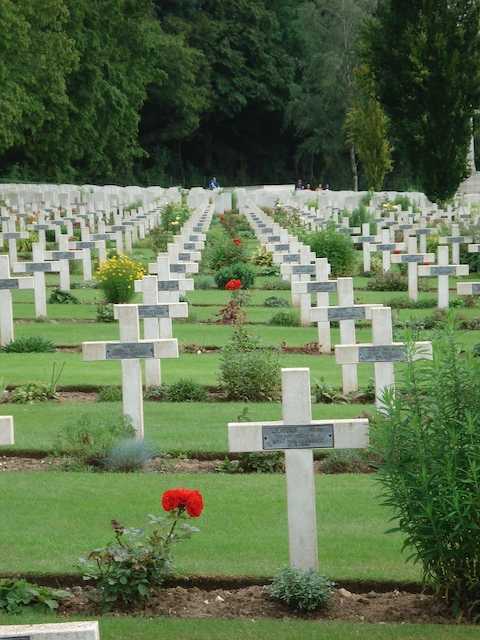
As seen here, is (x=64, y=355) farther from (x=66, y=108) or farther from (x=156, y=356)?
(x=66, y=108)

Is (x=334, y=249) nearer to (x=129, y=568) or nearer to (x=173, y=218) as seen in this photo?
(x=173, y=218)

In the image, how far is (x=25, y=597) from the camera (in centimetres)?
618

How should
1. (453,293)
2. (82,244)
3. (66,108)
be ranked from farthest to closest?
1. (66,108)
2. (82,244)
3. (453,293)

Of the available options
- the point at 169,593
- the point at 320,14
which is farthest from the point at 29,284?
the point at 320,14

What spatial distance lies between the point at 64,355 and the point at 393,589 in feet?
27.2

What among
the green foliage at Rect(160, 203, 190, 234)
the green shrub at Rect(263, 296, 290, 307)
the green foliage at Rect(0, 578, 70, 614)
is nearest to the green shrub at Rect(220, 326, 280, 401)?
the green foliage at Rect(0, 578, 70, 614)

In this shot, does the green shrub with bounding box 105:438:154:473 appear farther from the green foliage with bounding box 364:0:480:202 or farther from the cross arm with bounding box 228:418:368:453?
the green foliage with bounding box 364:0:480:202

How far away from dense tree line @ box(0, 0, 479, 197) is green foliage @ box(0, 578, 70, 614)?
23788 millimetres

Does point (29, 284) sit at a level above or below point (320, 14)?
below

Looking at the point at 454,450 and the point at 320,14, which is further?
the point at 320,14

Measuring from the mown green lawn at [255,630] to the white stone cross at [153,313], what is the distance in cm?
510

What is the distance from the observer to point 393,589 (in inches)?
259

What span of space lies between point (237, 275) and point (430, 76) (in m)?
9.20

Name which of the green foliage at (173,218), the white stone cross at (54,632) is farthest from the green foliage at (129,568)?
the green foliage at (173,218)
